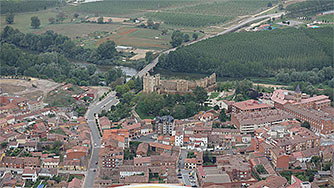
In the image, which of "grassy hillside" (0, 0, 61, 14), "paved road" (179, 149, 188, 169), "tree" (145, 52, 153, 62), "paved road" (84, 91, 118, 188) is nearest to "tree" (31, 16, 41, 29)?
"grassy hillside" (0, 0, 61, 14)

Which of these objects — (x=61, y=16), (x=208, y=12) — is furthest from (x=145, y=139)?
(x=61, y=16)

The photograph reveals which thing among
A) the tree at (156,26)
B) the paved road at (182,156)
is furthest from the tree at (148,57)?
the paved road at (182,156)

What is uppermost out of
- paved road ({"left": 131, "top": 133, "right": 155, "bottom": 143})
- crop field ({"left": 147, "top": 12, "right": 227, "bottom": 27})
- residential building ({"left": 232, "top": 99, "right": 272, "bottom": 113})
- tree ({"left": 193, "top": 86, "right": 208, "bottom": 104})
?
crop field ({"left": 147, "top": 12, "right": 227, "bottom": 27})

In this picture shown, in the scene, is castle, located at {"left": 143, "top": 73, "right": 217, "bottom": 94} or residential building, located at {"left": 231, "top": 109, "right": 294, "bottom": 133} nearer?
residential building, located at {"left": 231, "top": 109, "right": 294, "bottom": 133}

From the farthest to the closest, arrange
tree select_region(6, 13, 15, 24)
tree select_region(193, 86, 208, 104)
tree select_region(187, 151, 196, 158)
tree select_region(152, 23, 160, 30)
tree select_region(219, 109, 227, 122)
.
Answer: tree select_region(6, 13, 15, 24) → tree select_region(152, 23, 160, 30) → tree select_region(193, 86, 208, 104) → tree select_region(219, 109, 227, 122) → tree select_region(187, 151, 196, 158)

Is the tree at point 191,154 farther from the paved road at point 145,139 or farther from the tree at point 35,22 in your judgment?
the tree at point 35,22

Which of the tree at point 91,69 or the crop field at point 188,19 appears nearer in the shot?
the tree at point 91,69

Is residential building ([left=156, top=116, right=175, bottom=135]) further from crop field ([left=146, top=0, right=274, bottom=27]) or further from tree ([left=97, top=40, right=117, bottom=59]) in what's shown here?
crop field ([left=146, top=0, right=274, bottom=27])

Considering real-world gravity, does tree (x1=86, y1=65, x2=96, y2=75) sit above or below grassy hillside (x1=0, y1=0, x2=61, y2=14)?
below
